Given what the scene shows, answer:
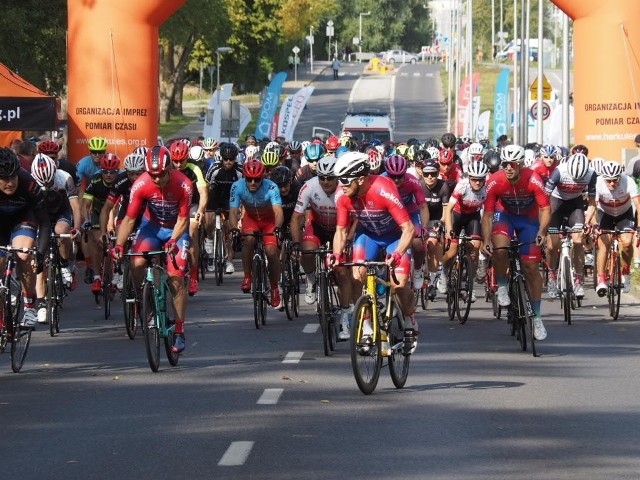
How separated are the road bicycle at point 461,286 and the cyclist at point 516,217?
1.76 metres

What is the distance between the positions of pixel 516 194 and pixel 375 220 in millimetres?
3285

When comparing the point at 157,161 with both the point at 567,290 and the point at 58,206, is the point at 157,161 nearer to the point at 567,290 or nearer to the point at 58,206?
the point at 58,206

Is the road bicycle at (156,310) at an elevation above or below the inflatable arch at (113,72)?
below

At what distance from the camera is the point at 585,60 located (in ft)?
94.9

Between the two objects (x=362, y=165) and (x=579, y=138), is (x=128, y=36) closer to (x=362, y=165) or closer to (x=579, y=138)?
(x=579, y=138)

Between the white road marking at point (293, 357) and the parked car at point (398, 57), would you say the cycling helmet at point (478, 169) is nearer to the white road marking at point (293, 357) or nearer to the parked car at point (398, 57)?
the white road marking at point (293, 357)

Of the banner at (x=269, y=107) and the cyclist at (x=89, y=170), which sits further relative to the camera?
the banner at (x=269, y=107)

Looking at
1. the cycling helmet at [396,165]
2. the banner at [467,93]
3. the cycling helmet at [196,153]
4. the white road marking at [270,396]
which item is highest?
the banner at [467,93]

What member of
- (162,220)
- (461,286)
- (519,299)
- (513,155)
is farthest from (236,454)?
(461,286)

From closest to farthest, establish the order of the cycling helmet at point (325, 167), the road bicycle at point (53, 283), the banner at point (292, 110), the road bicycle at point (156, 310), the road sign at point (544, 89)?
the road bicycle at point (156, 310)
the cycling helmet at point (325, 167)
the road bicycle at point (53, 283)
the banner at point (292, 110)
the road sign at point (544, 89)

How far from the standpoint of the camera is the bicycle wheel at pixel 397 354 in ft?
38.7

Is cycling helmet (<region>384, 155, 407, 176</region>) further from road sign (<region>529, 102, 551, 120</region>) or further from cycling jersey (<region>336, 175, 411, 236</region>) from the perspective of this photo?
road sign (<region>529, 102, 551, 120</region>)

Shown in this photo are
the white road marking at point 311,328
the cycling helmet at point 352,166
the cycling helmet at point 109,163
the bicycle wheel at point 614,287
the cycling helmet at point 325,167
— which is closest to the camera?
the cycling helmet at point 352,166

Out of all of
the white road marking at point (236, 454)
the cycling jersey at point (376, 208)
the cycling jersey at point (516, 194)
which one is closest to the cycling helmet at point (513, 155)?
the cycling jersey at point (516, 194)
